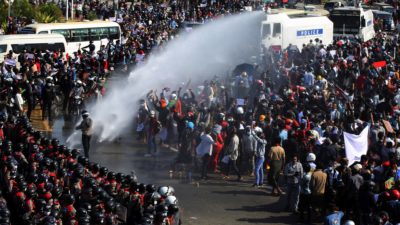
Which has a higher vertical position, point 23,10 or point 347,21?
point 23,10

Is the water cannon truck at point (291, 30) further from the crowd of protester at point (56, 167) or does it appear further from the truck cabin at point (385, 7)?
the truck cabin at point (385, 7)

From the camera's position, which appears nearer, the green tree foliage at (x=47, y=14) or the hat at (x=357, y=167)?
the hat at (x=357, y=167)

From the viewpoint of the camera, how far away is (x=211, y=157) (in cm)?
2302

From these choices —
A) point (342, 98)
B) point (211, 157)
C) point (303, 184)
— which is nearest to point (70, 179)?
point (303, 184)

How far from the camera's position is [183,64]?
1470 inches

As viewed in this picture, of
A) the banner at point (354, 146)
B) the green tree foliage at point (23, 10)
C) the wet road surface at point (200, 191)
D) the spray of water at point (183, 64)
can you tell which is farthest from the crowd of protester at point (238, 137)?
the green tree foliage at point (23, 10)

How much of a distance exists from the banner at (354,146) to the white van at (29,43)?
18.7 m

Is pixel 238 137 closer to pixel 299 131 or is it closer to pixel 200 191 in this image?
pixel 299 131

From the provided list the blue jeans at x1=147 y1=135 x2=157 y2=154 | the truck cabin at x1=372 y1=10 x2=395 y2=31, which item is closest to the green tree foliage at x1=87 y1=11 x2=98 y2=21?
the truck cabin at x1=372 y1=10 x2=395 y2=31

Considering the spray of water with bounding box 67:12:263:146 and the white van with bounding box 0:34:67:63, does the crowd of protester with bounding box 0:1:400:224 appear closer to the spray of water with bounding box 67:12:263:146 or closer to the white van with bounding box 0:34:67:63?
the spray of water with bounding box 67:12:263:146

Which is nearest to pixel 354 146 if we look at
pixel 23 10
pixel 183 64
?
pixel 183 64

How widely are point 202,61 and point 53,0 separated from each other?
20.6m

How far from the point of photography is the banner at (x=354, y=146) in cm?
2103

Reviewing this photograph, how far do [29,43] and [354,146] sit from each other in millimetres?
20272
